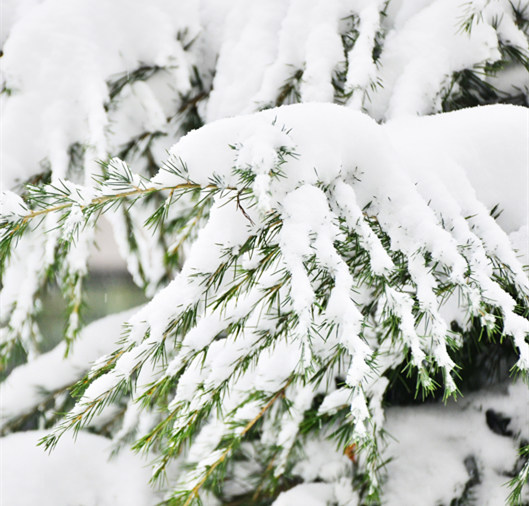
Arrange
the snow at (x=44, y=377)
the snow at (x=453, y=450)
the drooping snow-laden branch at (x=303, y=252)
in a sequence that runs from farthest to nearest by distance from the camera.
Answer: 1. the snow at (x=44, y=377)
2. the snow at (x=453, y=450)
3. the drooping snow-laden branch at (x=303, y=252)

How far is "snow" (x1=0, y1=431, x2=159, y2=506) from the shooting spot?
4.94ft

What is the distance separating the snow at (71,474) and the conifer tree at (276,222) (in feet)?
0.32

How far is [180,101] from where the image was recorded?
151 centimetres

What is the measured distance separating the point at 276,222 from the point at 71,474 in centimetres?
139

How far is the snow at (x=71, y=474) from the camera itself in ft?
4.94

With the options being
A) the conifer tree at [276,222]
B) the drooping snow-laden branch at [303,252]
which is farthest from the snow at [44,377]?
the drooping snow-laden branch at [303,252]

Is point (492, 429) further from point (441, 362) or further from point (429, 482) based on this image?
point (441, 362)

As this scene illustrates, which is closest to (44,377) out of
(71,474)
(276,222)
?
(71,474)

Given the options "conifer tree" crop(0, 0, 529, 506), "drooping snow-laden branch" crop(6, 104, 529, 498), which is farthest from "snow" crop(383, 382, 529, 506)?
"drooping snow-laden branch" crop(6, 104, 529, 498)

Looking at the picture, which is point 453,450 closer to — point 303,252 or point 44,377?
point 303,252

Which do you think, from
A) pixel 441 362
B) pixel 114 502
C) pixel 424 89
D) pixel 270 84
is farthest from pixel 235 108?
pixel 114 502

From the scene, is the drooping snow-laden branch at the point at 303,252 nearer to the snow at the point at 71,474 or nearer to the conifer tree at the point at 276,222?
the conifer tree at the point at 276,222

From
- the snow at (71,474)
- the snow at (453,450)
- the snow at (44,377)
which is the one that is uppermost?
the snow at (453,450)

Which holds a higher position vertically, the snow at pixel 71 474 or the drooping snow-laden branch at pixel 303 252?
the drooping snow-laden branch at pixel 303 252
